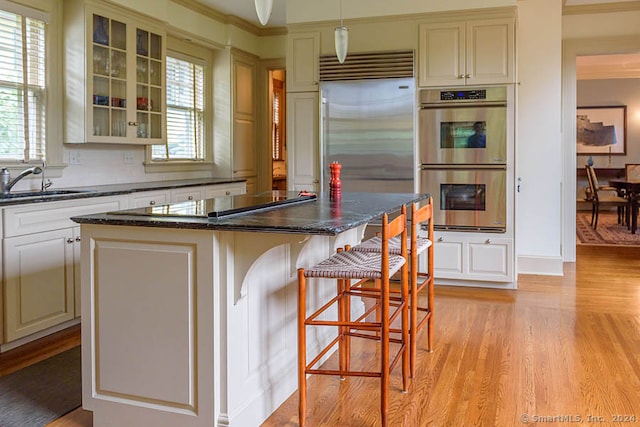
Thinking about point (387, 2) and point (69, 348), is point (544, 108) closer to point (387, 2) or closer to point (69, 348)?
point (387, 2)

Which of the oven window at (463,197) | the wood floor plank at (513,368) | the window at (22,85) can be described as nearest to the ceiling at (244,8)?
the window at (22,85)

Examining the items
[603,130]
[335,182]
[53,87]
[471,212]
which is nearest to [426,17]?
[471,212]

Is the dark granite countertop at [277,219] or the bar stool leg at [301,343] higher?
the dark granite countertop at [277,219]

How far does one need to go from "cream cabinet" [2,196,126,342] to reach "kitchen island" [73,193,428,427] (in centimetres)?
120

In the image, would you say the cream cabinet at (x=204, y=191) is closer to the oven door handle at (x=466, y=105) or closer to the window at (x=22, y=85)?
the window at (x=22, y=85)

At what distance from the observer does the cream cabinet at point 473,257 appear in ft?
15.9

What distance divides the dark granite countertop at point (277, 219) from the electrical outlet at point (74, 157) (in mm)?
2195

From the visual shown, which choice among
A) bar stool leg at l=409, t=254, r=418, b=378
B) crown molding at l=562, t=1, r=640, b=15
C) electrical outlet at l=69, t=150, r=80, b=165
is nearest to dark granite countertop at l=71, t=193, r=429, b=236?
bar stool leg at l=409, t=254, r=418, b=378

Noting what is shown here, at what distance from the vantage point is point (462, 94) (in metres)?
4.86

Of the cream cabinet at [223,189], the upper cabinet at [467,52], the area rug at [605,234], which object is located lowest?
the area rug at [605,234]

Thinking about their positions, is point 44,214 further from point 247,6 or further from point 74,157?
point 247,6

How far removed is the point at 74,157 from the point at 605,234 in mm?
7033

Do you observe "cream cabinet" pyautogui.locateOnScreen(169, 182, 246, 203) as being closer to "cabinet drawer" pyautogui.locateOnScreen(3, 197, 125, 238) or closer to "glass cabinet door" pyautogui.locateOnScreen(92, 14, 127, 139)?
"glass cabinet door" pyautogui.locateOnScreen(92, 14, 127, 139)

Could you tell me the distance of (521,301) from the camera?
4.48 meters
